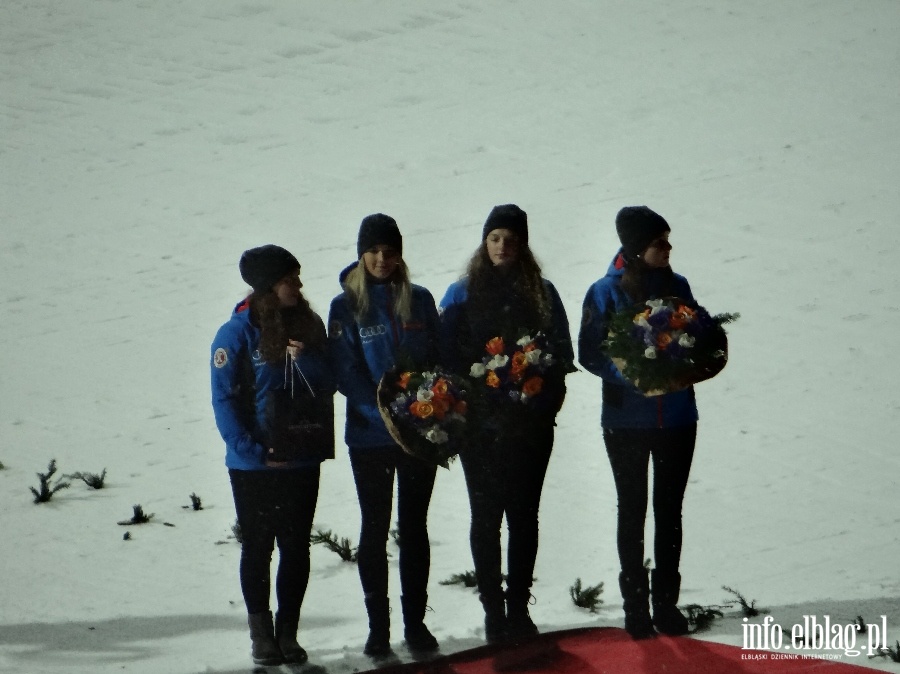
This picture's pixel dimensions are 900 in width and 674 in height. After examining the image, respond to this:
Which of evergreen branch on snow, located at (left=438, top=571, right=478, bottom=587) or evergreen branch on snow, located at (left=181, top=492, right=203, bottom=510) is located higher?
evergreen branch on snow, located at (left=181, top=492, right=203, bottom=510)

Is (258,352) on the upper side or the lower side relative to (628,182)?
lower

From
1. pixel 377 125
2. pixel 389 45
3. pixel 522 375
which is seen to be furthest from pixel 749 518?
pixel 389 45

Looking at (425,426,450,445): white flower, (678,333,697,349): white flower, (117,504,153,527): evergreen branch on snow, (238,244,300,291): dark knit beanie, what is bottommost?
(117,504,153,527): evergreen branch on snow

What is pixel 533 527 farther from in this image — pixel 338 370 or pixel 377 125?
pixel 377 125

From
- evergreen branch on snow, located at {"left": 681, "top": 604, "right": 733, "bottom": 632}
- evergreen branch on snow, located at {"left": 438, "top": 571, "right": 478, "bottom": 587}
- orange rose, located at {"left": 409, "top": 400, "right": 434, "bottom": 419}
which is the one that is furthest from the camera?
evergreen branch on snow, located at {"left": 438, "top": 571, "right": 478, "bottom": 587}

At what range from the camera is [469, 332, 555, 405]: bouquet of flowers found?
21.4ft

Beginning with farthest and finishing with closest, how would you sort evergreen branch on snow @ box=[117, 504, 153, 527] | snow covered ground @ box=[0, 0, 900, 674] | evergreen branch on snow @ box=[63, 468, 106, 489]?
evergreen branch on snow @ box=[63, 468, 106, 489] < evergreen branch on snow @ box=[117, 504, 153, 527] < snow covered ground @ box=[0, 0, 900, 674]

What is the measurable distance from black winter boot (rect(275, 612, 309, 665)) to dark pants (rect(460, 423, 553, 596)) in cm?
88

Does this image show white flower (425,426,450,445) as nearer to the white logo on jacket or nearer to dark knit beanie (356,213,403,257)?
the white logo on jacket

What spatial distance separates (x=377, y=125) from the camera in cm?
1994

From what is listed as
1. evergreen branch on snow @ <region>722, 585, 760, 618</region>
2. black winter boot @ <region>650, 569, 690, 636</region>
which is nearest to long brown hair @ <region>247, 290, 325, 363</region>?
black winter boot @ <region>650, 569, 690, 636</region>

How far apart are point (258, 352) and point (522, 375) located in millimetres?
1180

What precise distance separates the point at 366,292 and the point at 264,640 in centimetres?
164

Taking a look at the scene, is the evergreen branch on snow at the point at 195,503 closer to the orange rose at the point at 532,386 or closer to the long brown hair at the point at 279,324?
the long brown hair at the point at 279,324
